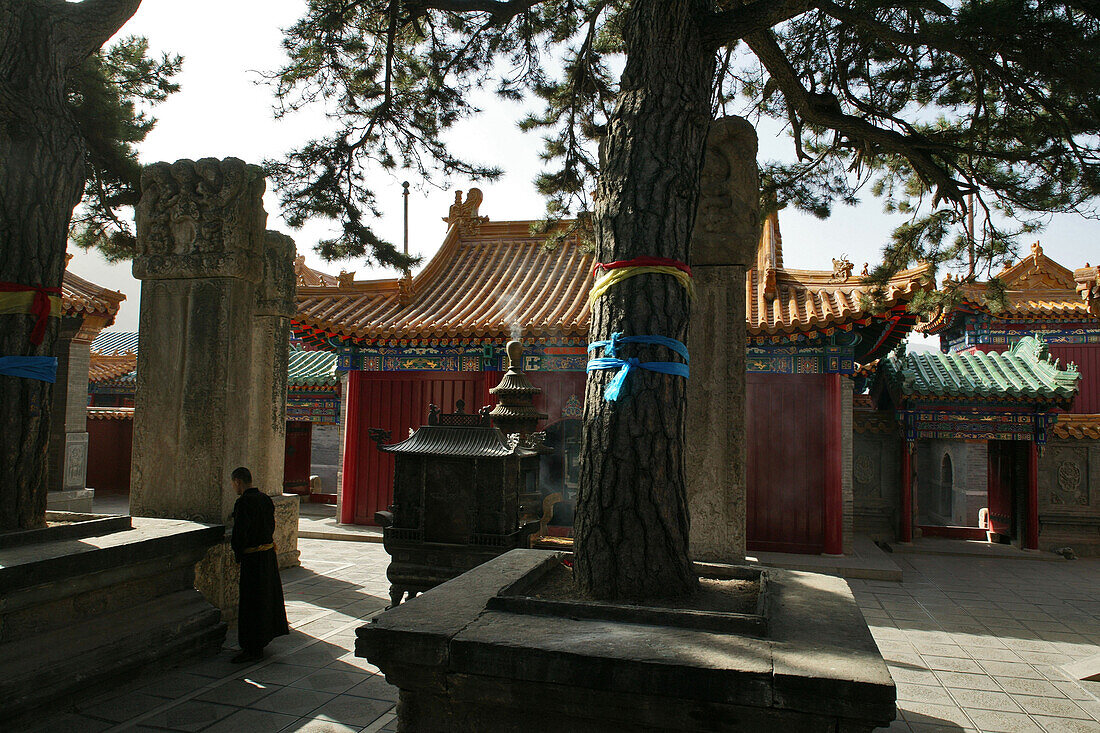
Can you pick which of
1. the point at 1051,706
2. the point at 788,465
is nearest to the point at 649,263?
the point at 1051,706

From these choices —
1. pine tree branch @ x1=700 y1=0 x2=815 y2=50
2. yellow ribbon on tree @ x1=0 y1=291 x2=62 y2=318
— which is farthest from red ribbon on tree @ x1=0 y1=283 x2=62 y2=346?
pine tree branch @ x1=700 y1=0 x2=815 y2=50

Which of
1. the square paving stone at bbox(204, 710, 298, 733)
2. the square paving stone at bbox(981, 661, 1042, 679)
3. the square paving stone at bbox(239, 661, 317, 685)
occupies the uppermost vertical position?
the square paving stone at bbox(204, 710, 298, 733)

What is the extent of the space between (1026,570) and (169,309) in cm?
1022

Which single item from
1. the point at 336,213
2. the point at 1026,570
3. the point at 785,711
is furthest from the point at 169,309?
the point at 1026,570

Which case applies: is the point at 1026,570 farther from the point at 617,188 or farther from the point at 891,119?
the point at 617,188

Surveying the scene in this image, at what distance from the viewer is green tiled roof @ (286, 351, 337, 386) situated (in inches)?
499

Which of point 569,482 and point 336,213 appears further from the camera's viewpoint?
point 569,482

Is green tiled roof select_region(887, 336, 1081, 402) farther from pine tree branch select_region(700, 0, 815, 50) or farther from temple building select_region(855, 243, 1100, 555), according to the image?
pine tree branch select_region(700, 0, 815, 50)

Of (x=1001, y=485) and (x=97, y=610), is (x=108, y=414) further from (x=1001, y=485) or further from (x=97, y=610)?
(x=1001, y=485)

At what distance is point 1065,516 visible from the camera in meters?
10.2

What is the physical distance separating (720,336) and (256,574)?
3.28m

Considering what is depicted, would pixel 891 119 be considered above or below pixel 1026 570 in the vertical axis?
above

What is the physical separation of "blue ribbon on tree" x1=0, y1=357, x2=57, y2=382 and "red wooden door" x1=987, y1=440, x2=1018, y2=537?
1211 cm

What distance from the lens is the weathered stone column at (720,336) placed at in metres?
3.61
